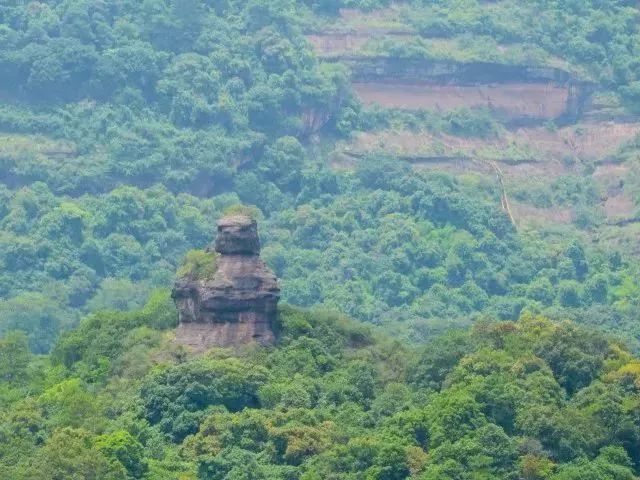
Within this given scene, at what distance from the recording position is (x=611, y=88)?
16050 cm

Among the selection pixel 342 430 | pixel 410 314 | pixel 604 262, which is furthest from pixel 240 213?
pixel 604 262

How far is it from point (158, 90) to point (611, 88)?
2237 centimetres

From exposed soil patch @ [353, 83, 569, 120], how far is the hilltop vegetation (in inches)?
2196

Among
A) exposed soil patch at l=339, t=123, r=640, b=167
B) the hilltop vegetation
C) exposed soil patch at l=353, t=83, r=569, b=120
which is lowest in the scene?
exposed soil patch at l=339, t=123, r=640, b=167

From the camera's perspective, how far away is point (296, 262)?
139m

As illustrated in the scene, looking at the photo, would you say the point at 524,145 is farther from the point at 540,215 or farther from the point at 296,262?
the point at 296,262

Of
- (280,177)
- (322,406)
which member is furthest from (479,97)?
(322,406)

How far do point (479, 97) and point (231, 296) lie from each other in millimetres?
61929

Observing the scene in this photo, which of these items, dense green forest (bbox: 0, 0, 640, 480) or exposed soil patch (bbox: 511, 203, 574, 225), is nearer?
dense green forest (bbox: 0, 0, 640, 480)

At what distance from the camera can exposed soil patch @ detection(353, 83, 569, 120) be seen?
15775cm

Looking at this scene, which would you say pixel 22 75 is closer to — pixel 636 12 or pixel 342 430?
pixel 636 12

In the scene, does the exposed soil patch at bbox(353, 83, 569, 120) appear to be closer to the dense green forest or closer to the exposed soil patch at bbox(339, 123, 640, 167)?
the exposed soil patch at bbox(339, 123, 640, 167)

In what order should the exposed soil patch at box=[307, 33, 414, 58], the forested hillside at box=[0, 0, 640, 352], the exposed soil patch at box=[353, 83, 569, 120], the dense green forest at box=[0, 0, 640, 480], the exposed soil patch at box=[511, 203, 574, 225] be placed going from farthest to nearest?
1. the exposed soil patch at box=[307, 33, 414, 58]
2. the exposed soil patch at box=[353, 83, 569, 120]
3. the exposed soil patch at box=[511, 203, 574, 225]
4. the forested hillside at box=[0, 0, 640, 352]
5. the dense green forest at box=[0, 0, 640, 480]

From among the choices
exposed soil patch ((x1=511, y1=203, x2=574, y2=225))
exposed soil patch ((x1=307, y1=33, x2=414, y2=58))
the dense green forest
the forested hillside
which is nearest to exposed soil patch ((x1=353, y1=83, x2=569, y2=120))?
the forested hillside
